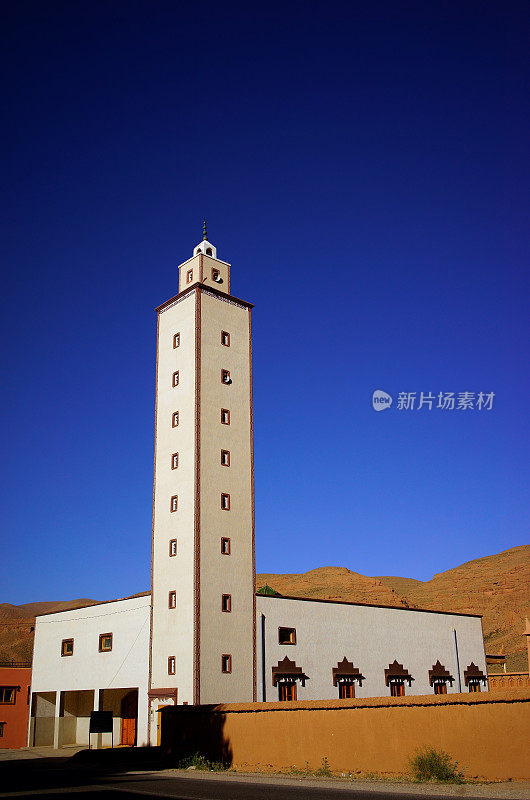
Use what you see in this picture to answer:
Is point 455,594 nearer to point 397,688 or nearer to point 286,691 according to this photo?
point 397,688

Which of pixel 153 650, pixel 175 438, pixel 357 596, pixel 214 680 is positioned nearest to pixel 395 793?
pixel 214 680

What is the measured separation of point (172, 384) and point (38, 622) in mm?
19854

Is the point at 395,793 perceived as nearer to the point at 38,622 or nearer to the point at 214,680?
the point at 214,680

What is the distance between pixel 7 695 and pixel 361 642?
83.1 ft

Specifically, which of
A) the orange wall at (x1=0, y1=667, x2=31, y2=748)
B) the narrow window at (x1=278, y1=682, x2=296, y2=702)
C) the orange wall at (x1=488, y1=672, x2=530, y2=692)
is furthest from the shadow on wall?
the orange wall at (x1=488, y1=672, x2=530, y2=692)

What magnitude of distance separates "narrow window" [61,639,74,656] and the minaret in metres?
9.13

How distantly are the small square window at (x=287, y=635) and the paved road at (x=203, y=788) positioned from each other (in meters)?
13.6

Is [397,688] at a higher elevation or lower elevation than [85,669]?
lower

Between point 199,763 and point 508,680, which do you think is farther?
point 508,680

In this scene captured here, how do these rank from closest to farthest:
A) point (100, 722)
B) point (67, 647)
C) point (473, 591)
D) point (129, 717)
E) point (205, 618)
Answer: point (100, 722), point (205, 618), point (129, 717), point (67, 647), point (473, 591)

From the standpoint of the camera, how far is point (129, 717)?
45.3 metres

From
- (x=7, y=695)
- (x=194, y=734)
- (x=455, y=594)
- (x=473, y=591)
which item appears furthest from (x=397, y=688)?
(x=455, y=594)

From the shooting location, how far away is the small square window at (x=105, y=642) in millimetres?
42688

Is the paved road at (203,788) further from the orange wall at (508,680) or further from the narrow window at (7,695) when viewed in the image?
the orange wall at (508,680)
